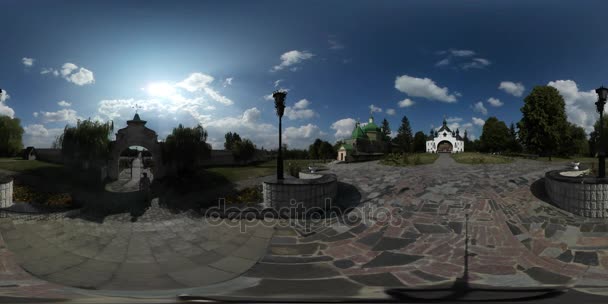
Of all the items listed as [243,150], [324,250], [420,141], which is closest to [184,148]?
[243,150]

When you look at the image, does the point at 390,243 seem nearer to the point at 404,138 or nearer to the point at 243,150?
the point at 243,150

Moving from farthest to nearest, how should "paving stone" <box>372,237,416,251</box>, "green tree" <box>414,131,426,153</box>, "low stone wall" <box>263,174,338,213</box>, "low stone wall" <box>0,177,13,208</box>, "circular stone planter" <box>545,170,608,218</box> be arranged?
"green tree" <box>414,131,426,153</box>
"low stone wall" <box>0,177,13,208</box>
"low stone wall" <box>263,174,338,213</box>
"circular stone planter" <box>545,170,608,218</box>
"paving stone" <box>372,237,416,251</box>

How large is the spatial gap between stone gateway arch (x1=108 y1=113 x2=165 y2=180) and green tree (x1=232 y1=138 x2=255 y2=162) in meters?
7.17

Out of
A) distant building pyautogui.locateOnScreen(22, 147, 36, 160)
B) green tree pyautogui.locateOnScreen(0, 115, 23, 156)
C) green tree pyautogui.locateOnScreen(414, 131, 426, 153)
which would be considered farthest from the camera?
green tree pyautogui.locateOnScreen(414, 131, 426, 153)

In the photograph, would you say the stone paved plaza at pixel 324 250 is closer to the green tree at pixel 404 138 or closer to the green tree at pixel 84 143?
the green tree at pixel 84 143

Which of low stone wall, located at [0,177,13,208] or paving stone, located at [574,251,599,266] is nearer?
paving stone, located at [574,251,599,266]

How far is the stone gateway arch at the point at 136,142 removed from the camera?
45.0 feet

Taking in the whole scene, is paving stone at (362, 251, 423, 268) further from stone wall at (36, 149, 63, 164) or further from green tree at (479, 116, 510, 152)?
green tree at (479, 116, 510, 152)

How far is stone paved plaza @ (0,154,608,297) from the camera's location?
462 centimetres

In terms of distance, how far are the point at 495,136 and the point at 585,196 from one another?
40.1 metres

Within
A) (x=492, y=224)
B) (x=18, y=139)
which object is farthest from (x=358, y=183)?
(x=18, y=139)

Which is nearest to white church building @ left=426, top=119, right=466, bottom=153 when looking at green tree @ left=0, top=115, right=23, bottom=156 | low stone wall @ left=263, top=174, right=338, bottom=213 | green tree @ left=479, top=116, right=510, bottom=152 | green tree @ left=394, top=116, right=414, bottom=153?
green tree @ left=394, top=116, right=414, bottom=153

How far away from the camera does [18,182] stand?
35.3 ft

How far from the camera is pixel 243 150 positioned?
21609 mm
